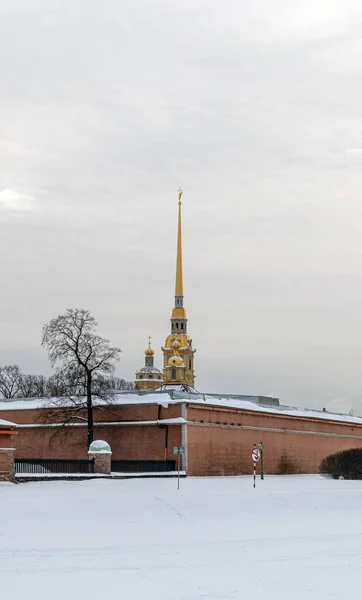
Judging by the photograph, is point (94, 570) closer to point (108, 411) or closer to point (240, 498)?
point (240, 498)

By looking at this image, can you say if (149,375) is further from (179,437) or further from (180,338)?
(179,437)

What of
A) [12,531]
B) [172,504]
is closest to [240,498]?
[172,504]

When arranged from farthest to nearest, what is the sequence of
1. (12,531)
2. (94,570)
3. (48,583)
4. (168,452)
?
(168,452), (12,531), (94,570), (48,583)

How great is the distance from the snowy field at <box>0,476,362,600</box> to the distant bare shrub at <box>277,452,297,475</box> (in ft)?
75.7

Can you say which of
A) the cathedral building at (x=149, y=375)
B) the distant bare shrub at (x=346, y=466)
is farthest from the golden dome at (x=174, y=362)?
the distant bare shrub at (x=346, y=466)

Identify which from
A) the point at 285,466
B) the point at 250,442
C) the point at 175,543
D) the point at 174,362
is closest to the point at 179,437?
the point at 250,442

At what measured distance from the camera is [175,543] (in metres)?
20.9

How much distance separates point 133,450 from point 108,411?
2833 mm

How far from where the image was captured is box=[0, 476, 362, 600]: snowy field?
15227mm

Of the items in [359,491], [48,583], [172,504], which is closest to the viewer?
[48,583]

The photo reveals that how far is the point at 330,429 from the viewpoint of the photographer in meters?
67.8

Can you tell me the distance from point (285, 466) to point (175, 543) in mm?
40209

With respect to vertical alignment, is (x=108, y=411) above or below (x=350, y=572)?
above

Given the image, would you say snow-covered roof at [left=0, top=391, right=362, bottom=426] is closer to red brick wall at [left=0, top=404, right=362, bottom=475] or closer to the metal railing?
red brick wall at [left=0, top=404, right=362, bottom=475]
